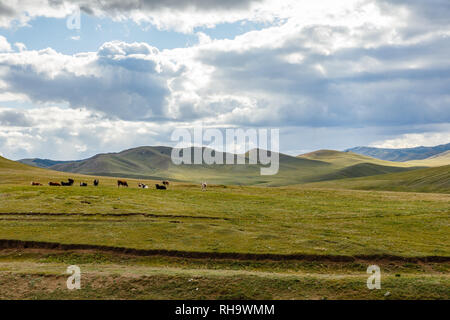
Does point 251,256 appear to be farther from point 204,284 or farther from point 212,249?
point 204,284

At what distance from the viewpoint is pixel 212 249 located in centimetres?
3375

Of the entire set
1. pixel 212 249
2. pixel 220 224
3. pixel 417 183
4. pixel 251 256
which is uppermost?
pixel 417 183

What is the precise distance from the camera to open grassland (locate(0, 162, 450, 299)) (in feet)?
80.5

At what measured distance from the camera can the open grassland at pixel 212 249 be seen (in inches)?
966

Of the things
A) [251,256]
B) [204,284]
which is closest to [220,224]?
[251,256]

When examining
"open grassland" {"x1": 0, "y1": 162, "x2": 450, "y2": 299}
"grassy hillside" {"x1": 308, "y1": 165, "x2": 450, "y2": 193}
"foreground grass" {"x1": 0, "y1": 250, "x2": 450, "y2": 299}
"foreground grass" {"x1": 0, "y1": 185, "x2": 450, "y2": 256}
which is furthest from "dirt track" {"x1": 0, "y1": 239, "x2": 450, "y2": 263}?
"grassy hillside" {"x1": 308, "y1": 165, "x2": 450, "y2": 193}

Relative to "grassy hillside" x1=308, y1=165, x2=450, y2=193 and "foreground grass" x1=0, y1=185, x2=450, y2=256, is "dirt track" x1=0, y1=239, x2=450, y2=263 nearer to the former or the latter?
"foreground grass" x1=0, y1=185, x2=450, y2=256

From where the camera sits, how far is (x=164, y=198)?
6550cm
